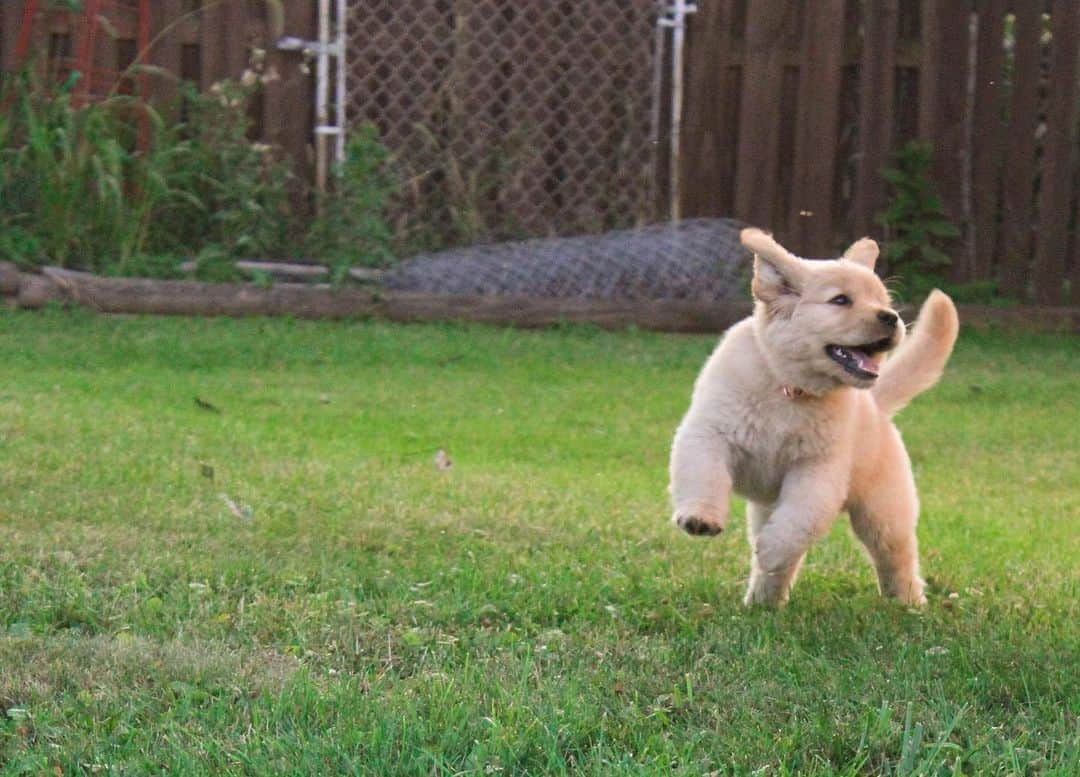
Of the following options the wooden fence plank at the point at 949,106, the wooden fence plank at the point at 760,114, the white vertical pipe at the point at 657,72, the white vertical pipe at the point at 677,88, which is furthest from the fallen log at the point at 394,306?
the white vertical pipe at the point at 657,72

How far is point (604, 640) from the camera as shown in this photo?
3.77m

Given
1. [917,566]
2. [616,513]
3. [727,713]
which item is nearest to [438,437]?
[616,513]

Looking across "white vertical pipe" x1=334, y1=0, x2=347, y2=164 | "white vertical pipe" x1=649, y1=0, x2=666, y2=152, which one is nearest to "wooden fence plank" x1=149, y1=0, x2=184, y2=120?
"white vertical pipe" x1=334, y1=0, x2=347, y2=164

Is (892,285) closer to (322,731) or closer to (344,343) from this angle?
(344,343)

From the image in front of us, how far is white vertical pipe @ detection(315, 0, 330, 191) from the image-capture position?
10.3 m

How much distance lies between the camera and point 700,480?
399 cm

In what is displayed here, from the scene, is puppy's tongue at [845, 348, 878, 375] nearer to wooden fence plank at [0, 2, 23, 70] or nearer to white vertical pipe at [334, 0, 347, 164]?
white vertical pipe at [334, 0, 347, 164]

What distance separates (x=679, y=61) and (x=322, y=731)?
8164 millimetres

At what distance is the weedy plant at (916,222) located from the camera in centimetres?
1023

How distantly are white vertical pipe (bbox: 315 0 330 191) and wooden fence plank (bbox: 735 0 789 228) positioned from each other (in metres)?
2.62

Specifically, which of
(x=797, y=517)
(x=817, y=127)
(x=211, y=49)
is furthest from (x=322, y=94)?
(x=797, y=517)

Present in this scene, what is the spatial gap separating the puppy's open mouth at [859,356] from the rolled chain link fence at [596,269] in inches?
224

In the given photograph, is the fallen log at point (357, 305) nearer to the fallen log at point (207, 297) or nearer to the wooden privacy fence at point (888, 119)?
the fallen log at point (207, 297)

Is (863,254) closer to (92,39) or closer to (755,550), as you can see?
(755,550)
